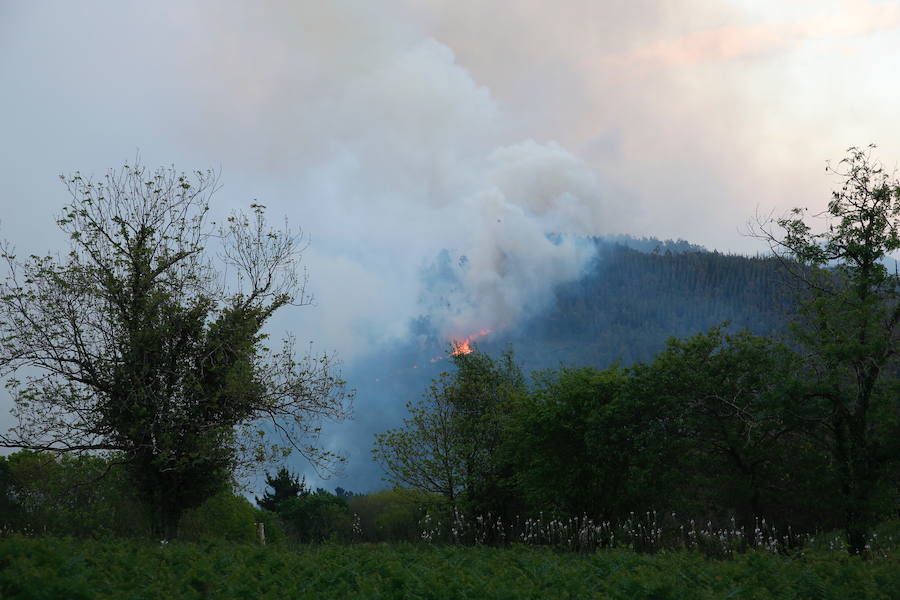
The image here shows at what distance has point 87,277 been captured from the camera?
21125 millimetres

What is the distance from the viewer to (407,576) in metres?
8.97

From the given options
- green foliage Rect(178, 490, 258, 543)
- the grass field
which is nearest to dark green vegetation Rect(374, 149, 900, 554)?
the grass field

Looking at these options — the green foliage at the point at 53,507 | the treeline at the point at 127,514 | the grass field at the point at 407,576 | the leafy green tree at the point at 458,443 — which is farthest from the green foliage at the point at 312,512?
the grass field at the point at 407,576

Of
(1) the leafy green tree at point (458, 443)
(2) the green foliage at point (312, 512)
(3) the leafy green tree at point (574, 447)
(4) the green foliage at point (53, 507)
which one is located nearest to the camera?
(3) the leafy green tree at point (574, 447)

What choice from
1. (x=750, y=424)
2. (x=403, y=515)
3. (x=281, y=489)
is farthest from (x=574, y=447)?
(x=281, y=489)

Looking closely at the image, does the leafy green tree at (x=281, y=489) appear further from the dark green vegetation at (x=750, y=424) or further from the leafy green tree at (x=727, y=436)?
the leafy green tree at (x=727, y=436)

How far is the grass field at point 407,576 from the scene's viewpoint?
8.36 meters

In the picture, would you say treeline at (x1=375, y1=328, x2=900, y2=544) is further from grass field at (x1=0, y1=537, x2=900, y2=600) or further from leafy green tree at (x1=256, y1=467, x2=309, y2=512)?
leafy green tree at (x1=256, y1=467, x2=309, y2=512)

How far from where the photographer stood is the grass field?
8.36m

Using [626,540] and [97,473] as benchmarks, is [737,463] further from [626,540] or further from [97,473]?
[97,473]

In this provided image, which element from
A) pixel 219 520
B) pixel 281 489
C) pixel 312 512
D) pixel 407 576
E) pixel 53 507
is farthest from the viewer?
pixel 281 489

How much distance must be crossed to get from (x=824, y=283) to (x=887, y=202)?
290 cm

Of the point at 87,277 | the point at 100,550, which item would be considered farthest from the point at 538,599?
the point at 87,277

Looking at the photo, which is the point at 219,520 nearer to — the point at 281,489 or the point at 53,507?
the point at 53,507
